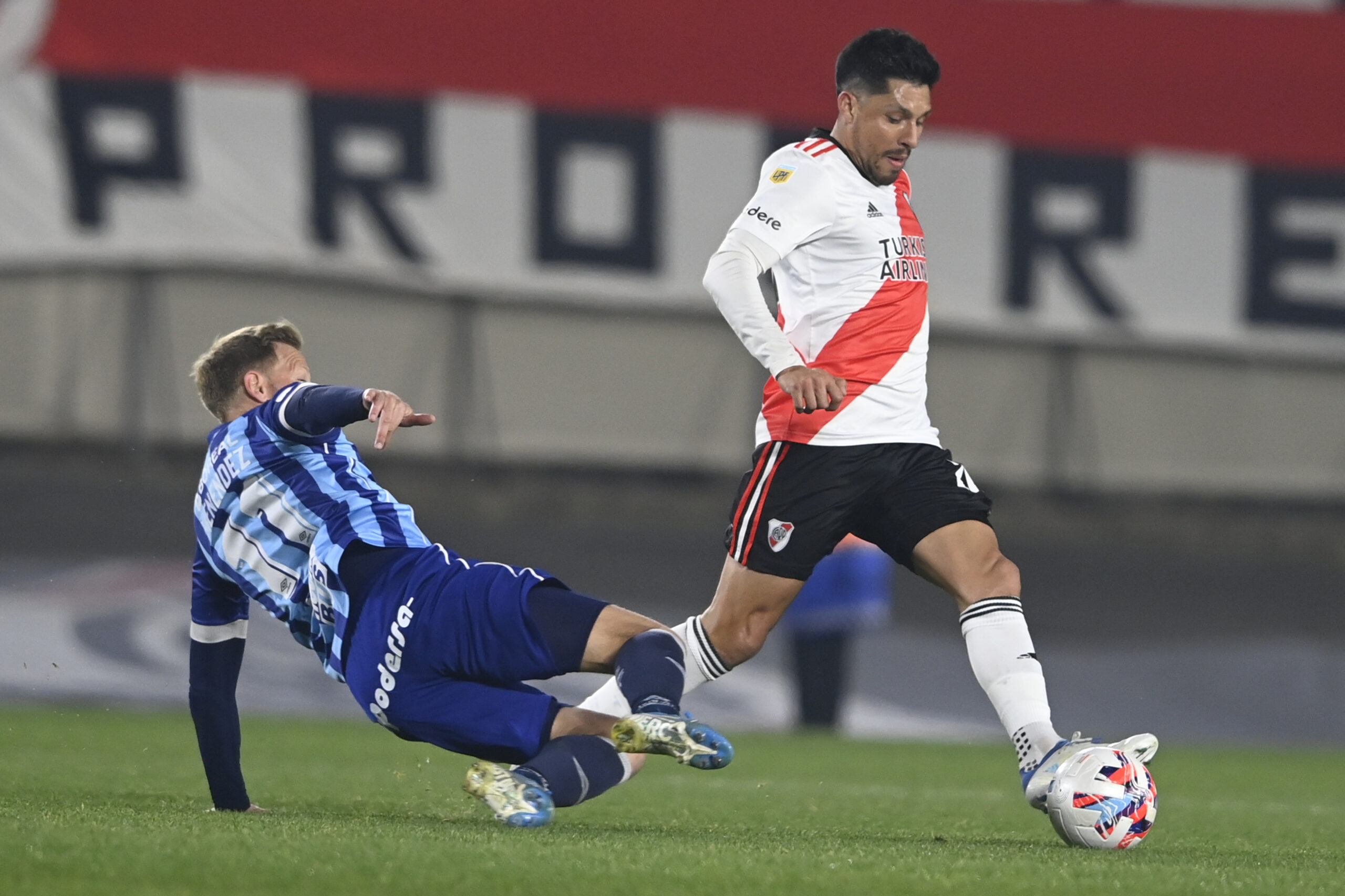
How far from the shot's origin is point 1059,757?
3.41 m

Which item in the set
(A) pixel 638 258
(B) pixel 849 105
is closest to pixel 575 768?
(B) pixel 849 105

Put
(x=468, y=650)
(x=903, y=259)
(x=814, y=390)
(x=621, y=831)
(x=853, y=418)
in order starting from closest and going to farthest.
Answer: (x=468, y=650) < (x=814, y=390) < (x=621, y=831) < (x=853, y=418) < (x=903, y=259)

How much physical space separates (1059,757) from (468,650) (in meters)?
1.18

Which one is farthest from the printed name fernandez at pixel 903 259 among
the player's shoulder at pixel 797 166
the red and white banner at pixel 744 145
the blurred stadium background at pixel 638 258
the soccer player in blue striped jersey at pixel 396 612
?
the red and white banner at pixel 744 145

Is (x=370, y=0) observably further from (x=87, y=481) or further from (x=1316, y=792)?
(x=1316, y=792)

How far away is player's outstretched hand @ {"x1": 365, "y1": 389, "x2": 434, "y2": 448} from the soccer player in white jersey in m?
0.82

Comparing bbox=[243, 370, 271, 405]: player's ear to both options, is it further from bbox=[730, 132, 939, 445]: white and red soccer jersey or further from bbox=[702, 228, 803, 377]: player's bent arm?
bbox=[730, 132, 939, 445]: white and red soccer jersey

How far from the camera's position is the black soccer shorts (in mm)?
3750

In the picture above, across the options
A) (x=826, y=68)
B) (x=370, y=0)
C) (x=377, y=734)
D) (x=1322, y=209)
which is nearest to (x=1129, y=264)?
(x=1322, y=209)

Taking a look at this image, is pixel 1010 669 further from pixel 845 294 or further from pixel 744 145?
pixel 744 145

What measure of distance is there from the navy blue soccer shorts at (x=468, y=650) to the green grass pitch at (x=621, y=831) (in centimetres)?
20

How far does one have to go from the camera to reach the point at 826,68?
10602 mm

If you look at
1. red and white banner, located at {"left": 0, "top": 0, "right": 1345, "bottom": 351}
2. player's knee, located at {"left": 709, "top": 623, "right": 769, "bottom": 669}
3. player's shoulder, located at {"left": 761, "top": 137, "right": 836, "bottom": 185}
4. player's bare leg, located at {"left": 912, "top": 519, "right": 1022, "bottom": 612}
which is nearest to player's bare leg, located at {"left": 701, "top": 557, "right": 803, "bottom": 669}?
player's knee, located at {"left": 709, "top": 623, "right": 769, "bottom": 669}

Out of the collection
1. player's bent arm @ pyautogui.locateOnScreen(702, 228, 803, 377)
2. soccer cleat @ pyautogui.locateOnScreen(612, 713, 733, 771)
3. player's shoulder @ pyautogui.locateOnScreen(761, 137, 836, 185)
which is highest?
player's shoulder @ pyautogui.locateOnScreen(761, 137, 836, 185)
